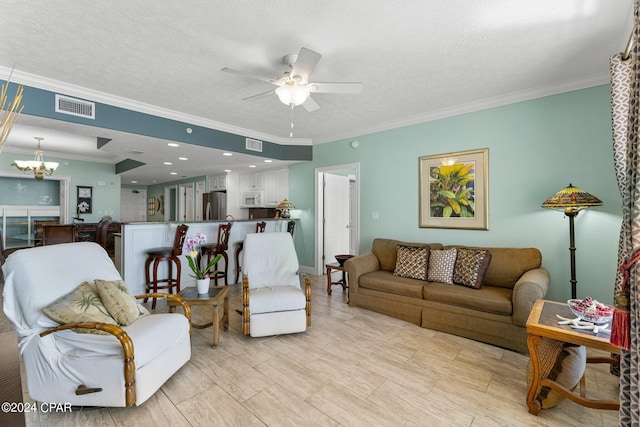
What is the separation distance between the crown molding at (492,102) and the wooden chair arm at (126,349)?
13.9ft

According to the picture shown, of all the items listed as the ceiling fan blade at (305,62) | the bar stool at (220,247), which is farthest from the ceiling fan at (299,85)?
the bar stool at (220,247)

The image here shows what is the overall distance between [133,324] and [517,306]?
3340 mm

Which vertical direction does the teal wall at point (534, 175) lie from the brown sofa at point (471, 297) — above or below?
above

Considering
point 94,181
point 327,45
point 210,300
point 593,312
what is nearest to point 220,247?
point 210,300

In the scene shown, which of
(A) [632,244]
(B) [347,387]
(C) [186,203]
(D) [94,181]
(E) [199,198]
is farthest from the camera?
(C) [186,203]

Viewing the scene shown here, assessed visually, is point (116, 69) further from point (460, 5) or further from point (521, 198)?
point (521, 198)

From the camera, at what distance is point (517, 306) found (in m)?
2.61

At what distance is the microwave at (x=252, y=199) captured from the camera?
6.82 metres

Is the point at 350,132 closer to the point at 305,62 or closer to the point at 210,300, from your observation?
the point at 305,62

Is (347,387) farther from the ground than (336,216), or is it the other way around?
(336,216)

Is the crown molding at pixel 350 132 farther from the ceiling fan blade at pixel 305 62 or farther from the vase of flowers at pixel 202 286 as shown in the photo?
the vase of flowers at pixel 202 286

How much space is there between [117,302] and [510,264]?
390cm

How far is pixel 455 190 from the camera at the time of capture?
3883 mm

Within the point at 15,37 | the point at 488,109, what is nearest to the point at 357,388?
the point at 488,109
